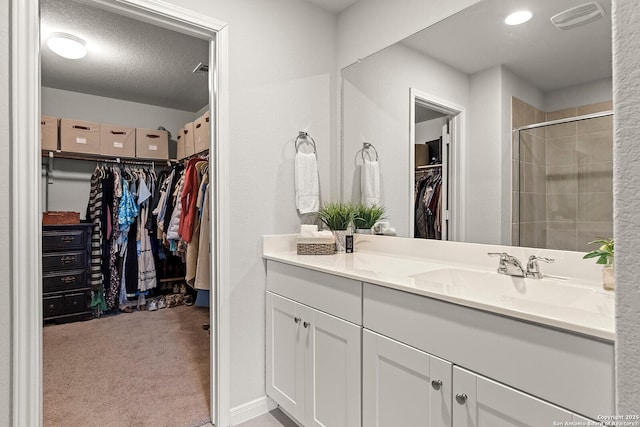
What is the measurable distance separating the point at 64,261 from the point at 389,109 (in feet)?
11.4

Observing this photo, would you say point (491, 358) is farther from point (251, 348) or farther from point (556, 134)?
point (251, 348)

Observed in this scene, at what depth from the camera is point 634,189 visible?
1.49ft

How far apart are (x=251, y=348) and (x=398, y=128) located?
1.53 m

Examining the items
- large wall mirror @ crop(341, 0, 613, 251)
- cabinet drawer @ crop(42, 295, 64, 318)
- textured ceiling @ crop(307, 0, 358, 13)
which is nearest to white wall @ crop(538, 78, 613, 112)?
large wall mirror @ crop(341, 0, 613, 251)

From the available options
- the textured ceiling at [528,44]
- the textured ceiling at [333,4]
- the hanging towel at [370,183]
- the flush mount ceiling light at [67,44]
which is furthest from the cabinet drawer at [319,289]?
the flush mount ceiling light at [67,44]

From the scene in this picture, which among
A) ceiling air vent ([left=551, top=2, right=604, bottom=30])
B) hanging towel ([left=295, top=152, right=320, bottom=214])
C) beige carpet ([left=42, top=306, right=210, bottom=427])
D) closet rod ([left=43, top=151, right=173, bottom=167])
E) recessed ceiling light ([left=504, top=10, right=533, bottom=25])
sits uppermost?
recessed ceiling light ([left=504, top=10, right=533, bottom=25])

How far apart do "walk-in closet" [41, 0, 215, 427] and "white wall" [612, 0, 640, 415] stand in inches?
66.6

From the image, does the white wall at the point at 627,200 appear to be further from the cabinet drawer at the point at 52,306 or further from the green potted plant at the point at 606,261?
the cabinet drawer at the point at 52,306

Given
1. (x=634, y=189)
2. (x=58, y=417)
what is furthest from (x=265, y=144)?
(x=58, y=417)

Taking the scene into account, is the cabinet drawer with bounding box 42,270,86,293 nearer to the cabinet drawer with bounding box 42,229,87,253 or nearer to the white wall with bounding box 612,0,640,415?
the cabinet drawer with bounding box 42,229,87,253

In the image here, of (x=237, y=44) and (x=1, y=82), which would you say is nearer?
(x=1, y=82)

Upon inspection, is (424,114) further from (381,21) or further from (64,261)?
(64,261)

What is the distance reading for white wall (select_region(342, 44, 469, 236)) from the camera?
178 centimetres

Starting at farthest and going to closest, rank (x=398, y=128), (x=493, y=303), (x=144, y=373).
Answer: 1. (x=144, y=373)
2. (x=398, y=128)
3. (x=493, y=303)
